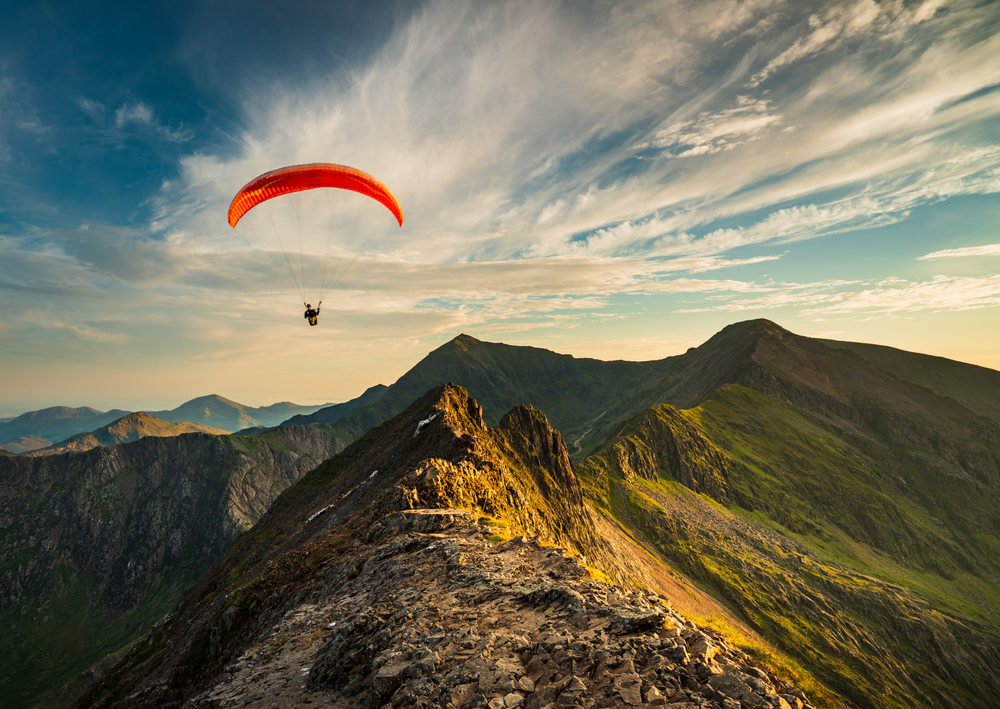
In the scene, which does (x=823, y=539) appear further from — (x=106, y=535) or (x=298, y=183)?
(x=106, y=535)

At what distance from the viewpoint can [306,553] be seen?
75.4ft

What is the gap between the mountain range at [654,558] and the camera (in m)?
9.60

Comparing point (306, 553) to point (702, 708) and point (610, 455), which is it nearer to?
point (702, 708)

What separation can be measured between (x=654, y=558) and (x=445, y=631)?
247ft

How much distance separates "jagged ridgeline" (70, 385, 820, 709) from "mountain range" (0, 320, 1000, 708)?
0.25 feet

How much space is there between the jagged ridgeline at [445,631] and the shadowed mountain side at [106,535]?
177494 millimetres

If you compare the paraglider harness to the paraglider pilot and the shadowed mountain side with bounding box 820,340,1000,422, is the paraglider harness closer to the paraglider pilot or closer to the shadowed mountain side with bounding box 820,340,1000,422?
the paraglider pilot

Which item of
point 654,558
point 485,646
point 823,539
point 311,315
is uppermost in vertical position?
point 311,315

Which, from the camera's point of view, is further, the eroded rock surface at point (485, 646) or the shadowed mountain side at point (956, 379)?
the shadowed mountain side at point (956, 379)

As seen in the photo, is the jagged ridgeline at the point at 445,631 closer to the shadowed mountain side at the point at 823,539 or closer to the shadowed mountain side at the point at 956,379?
the shadowed mountain side at the point at 823,539

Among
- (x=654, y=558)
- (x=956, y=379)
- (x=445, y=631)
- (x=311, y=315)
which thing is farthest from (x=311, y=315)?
(x=956, y=379)

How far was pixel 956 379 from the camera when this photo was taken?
606 ft

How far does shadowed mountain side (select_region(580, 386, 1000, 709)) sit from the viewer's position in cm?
6781

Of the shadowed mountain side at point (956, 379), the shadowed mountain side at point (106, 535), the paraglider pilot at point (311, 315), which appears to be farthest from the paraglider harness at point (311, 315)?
the shadowed mountain side at point (956, 379)
